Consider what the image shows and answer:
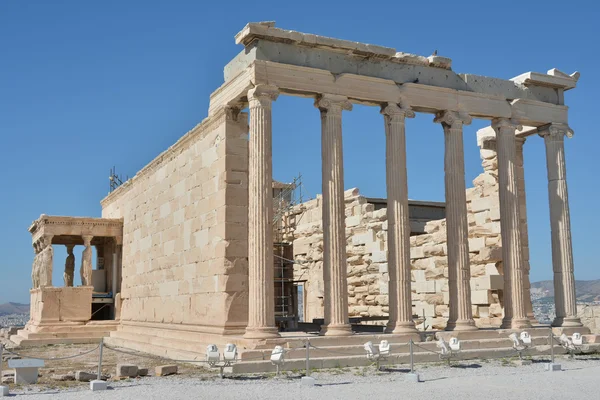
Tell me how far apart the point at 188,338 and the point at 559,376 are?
892 centimetres

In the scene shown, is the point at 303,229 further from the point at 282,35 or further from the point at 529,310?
the point at 282,35

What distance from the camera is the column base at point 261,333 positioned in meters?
15.6

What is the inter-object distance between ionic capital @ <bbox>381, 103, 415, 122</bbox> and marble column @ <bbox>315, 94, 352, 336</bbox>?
3.74 ft

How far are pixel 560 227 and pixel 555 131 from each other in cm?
272

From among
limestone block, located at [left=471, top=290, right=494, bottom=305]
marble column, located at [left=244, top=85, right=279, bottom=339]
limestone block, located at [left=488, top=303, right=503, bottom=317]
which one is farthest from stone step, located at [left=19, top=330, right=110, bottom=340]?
limestone block, located at [left=488, top=303, right=503, bottom=317]

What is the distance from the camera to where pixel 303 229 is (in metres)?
29.2

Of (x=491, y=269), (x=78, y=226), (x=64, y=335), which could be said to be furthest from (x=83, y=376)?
(x=78, y=226)

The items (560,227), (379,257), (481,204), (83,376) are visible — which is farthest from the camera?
(379,257)

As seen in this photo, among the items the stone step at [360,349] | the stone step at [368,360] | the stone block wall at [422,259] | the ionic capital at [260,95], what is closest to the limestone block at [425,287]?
the stone block wall at [422,259]

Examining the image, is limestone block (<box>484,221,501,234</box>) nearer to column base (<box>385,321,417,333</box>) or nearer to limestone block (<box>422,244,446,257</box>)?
limestone block (<box>422,244,446,257</box>)

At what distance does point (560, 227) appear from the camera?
20.5m

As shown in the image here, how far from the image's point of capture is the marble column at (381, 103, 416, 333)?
17547 mm

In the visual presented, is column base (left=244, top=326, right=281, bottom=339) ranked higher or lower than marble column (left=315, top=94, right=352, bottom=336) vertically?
lower

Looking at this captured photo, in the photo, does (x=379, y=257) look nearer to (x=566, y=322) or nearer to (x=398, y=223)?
(x=566, y=322)
